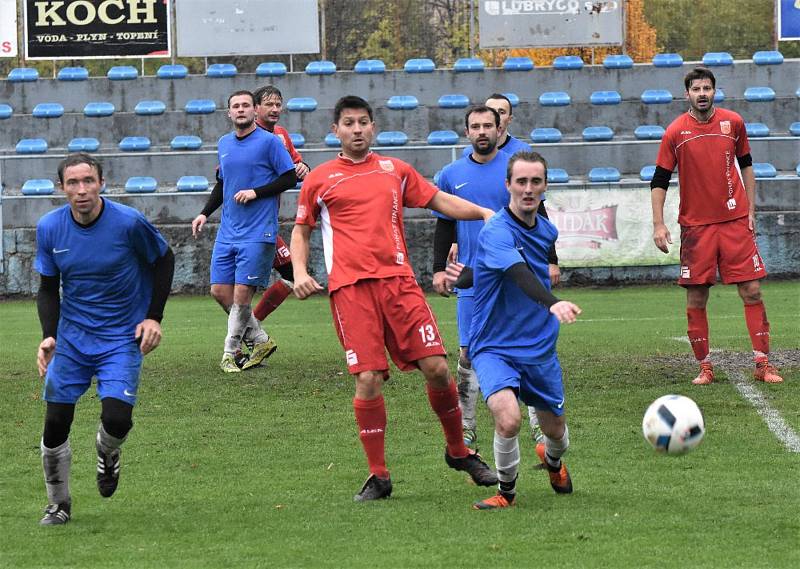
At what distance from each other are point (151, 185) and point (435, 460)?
1534cm

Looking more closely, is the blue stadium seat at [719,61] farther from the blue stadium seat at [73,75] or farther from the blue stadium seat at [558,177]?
the blue stadium seat at [73,75]

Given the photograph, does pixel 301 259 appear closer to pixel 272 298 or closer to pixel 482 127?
pixel 482 127

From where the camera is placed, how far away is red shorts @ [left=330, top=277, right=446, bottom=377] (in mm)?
6594

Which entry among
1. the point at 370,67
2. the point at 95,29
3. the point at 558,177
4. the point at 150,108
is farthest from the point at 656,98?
the point at 95,29

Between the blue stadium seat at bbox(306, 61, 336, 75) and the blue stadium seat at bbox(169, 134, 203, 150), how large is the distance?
2682 millimetres

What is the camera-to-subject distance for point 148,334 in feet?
20.6

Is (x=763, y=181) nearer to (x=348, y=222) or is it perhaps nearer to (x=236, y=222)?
(x=236, y=222)

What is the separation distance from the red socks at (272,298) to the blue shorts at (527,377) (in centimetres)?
583

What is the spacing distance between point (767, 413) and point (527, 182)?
3.38 m

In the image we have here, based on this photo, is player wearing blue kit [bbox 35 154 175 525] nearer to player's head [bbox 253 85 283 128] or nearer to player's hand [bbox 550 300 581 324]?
player's hand [bbox 550 300 581 324]

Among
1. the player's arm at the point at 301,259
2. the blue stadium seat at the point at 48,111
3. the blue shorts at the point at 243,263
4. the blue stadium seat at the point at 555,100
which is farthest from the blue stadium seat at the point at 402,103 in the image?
the player's arm at the point at 301,259

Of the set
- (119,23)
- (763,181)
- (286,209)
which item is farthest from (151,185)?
(763,181)

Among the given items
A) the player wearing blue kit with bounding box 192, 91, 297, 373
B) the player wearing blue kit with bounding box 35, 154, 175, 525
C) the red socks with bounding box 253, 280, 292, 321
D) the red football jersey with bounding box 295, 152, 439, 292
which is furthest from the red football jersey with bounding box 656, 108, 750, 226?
the player wearing blue kit with bounding box 35, 154, 175, 525

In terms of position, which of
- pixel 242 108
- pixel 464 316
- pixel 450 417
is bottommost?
pixel 450 417
